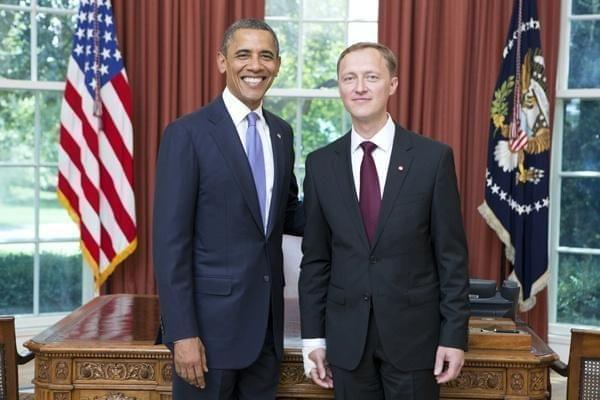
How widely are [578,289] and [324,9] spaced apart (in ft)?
7.67

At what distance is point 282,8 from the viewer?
4.87m

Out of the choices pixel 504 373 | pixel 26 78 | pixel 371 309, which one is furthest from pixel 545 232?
pixel 26 78

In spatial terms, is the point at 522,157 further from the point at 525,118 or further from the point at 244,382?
the point at 244,382

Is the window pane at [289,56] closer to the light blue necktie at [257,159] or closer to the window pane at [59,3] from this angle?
the window pane at [59,3]

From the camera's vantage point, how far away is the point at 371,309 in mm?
2016

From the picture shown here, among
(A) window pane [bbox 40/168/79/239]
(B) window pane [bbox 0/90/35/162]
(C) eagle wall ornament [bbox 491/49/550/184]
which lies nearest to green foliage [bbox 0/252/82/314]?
(A) window pane [bbox 40/168/79/239]

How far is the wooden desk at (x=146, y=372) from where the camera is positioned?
2.35 metres

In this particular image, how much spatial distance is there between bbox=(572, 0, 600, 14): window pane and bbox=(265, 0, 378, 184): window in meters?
1.22

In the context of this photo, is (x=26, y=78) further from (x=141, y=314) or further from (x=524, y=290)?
(x=524, y=290)

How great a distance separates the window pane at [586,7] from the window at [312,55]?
1219 millimetres

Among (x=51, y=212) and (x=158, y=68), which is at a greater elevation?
(x=158, y=68)

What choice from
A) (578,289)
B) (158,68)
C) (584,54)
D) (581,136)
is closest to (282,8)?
(158,68)

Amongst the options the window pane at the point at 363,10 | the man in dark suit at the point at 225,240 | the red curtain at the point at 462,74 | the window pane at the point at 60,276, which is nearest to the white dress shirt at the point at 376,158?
the man in dark suit at the point at 225,240

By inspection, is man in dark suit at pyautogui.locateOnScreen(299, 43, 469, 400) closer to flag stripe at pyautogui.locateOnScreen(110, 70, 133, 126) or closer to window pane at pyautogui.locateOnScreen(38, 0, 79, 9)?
flag stripe at pyautogui.locateOnScreen(110, 70, 133, 126)
